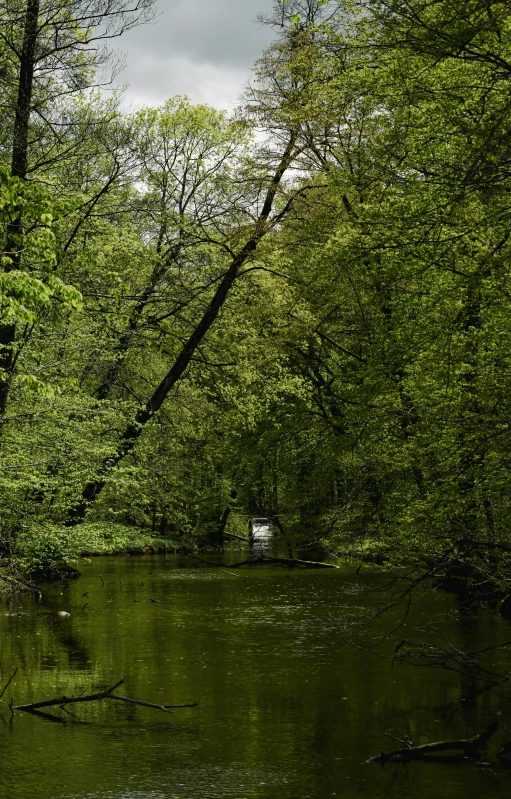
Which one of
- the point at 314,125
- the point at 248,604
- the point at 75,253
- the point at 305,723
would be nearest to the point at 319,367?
the point at 314,125

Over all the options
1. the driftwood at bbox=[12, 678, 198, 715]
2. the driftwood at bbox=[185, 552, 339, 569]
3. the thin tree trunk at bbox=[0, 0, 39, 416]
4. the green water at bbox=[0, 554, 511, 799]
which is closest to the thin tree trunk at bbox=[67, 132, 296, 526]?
the green water at bbox=[0, 554, 511, 799]

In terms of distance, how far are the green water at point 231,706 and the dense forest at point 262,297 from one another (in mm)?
2009

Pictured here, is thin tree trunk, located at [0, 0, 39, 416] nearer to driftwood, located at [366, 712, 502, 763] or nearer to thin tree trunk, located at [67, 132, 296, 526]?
thin tree trunk, located at [67, 132, 296, 526]

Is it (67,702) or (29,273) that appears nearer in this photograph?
(67,702)

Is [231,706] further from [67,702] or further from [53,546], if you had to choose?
[53,546]

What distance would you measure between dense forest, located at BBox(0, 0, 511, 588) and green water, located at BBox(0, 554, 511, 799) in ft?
6.59

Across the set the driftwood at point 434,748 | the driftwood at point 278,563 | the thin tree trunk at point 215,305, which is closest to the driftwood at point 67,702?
the driftwood at point 434,748

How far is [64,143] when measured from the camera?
1859 centimetres

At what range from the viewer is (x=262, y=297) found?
26.9 m

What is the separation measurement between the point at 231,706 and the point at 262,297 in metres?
17.0

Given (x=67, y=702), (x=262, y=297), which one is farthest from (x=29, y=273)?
(x=262, y=297)

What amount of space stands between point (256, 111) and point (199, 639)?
48.0 ft

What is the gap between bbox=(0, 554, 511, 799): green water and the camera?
339 inches

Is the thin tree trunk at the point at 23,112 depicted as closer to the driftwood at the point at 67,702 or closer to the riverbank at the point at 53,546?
the riverbank at the point at 53,546
